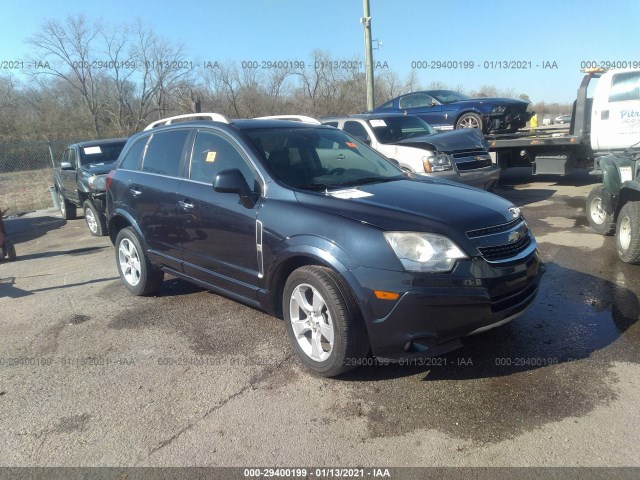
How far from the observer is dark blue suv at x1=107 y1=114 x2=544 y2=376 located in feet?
10.1

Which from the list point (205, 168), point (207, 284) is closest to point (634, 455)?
point (207, 284)

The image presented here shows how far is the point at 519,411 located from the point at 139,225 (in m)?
3.96

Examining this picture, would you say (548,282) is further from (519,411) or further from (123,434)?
(123,434)

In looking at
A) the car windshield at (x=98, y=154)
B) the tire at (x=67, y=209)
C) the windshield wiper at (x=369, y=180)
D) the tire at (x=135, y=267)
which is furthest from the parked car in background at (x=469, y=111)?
the windshield wiper at (x=369, y=180)

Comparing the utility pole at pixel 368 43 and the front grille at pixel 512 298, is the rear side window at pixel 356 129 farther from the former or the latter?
the utility pole at pixel 368 43

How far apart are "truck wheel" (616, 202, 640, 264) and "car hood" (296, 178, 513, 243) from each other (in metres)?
2.53

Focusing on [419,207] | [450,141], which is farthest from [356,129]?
[419,207]

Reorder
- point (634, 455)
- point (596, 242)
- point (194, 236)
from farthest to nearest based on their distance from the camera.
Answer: point (596, 242)
point (194, 236)
point (634, 455)

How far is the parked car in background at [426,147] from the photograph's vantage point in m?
8.56

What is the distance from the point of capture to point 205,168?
4.45 m

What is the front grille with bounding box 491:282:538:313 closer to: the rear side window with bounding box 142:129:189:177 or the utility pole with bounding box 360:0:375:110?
the rear side window with bounding box 142:129:189:177

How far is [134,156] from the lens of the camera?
556cm

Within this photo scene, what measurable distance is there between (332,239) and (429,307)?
2.44 feet

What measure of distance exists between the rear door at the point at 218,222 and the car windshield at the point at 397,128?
5.45m
